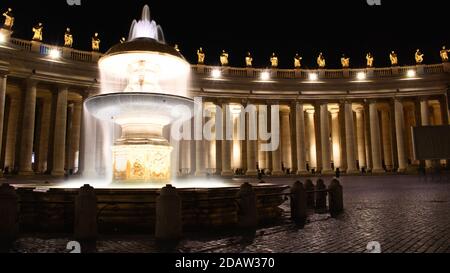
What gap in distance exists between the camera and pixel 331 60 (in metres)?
81.3

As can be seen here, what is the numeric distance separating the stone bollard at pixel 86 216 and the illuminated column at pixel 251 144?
48572 millimetres

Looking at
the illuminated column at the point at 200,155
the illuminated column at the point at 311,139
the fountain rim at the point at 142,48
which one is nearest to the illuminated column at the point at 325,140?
the illuminated column at the point at 311,139

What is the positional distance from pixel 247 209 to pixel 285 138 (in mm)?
60565

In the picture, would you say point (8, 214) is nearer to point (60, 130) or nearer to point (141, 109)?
point (141, 109)

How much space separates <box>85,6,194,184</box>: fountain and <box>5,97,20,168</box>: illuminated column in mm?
39017

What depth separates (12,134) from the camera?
5469cm

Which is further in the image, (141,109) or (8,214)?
(141,109)

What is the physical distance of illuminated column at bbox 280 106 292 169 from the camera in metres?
73.9

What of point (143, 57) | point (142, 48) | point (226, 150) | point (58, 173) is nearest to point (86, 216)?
point (142, 48)

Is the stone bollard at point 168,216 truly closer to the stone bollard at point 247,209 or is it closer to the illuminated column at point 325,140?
the stone bollard at point 247,209

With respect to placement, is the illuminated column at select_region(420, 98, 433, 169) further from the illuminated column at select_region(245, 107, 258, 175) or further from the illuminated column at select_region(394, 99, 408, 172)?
the illuminated column at select_region(245, 107, 258, 175)

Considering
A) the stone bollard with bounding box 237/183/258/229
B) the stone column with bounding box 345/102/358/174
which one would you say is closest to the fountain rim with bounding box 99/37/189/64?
the stone bollard with bounding box 237/183/258/229

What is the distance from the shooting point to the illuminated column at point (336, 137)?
76.4 metres
